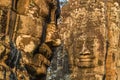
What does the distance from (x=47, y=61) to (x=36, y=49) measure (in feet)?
1.00

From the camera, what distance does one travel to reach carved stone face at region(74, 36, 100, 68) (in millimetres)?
14328

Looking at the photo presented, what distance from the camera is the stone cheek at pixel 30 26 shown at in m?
6.69

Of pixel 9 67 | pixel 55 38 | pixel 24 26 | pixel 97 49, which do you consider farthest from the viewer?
pixel 97 49

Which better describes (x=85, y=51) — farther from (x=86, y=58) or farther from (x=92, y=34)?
(x=92, y=34)

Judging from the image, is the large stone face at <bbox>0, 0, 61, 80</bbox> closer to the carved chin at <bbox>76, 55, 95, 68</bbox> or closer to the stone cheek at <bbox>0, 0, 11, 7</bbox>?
the stone cheek at <bbox>0, 0, 11, 7</bbox>

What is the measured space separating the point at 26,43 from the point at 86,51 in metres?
8.04

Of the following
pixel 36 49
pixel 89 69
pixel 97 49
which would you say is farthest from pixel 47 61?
pixel 97 49

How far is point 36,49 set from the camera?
6820mm

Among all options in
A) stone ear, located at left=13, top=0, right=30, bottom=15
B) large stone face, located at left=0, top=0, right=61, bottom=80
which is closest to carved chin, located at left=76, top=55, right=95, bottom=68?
large stone face, located at left=0, top=0, right=61, bottom=80

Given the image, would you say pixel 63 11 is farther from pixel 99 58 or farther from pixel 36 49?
pixel 36 49

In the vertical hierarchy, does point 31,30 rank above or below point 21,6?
below

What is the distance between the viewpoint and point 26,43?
666cm

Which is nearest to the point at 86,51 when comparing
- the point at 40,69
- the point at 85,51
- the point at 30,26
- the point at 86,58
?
the point at 85,51

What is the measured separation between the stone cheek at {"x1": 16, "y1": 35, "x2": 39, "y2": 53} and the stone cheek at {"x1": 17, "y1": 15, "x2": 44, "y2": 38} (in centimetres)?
7
